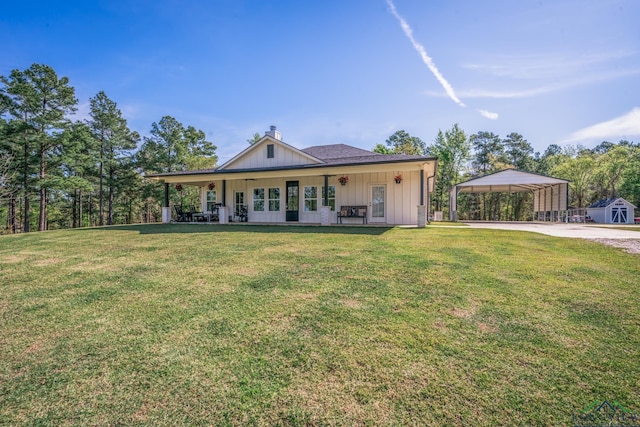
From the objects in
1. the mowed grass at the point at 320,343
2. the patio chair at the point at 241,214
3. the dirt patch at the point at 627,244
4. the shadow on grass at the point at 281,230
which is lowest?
the mowed grass at the point at 320,343

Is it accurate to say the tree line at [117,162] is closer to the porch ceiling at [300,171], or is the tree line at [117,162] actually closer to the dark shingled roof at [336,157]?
the porch ceiling at [300,171]

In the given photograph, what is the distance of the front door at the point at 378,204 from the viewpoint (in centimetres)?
1306

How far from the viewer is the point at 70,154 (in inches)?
830

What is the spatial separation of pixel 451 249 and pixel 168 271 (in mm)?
5595

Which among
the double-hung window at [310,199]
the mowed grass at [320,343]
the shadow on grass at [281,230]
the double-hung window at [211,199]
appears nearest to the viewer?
the mowed grass at [320,343]

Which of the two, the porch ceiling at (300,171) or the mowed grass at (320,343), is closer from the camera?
the mowed grass at (320,343)

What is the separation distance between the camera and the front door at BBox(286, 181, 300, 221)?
1423 centimetres

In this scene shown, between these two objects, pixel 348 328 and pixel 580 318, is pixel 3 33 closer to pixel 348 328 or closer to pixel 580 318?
pixel 348 328

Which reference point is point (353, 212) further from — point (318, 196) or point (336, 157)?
point (336, 157)

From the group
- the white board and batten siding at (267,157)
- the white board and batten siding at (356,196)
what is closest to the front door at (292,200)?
the white board and batten siding at (356,196)

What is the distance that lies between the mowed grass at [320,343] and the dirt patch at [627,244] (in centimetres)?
150

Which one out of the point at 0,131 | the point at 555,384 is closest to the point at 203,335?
the point at 555,384

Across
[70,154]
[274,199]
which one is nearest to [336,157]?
[274,199]

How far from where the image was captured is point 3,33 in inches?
434
